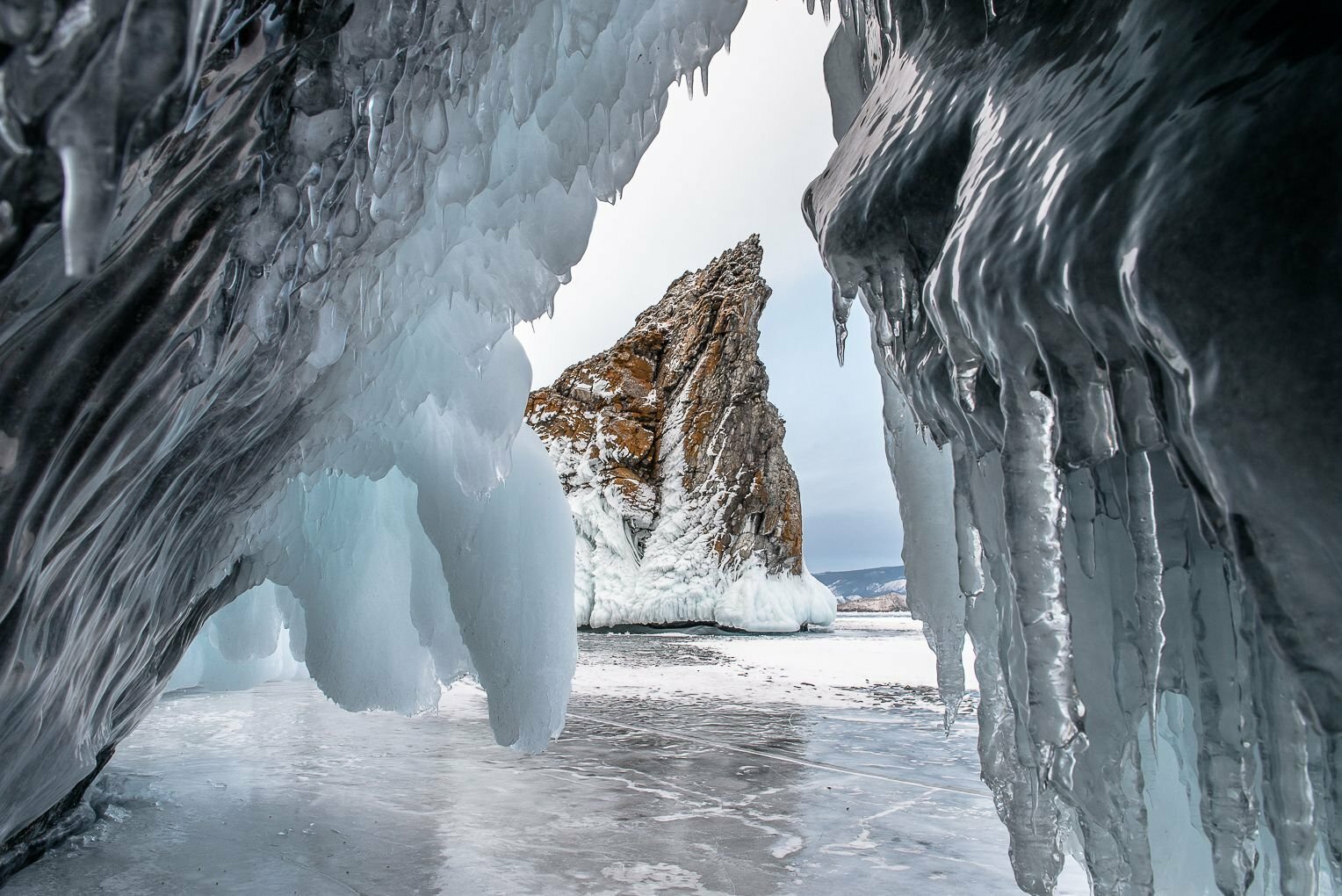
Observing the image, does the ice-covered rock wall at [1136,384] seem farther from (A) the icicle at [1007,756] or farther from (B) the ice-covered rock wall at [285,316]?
(B) the ice-covered rock wall at [285,316]

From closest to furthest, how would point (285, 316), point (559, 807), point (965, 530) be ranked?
point (285, 316) → point (965, 530) → point (559, 807)

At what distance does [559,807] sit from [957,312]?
2344 mm

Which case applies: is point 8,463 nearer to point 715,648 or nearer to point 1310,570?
point 1310,570

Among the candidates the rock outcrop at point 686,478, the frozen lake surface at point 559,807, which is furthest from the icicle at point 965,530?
the rock outcrop at point 686,478

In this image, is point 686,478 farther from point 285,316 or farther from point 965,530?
point 285,316

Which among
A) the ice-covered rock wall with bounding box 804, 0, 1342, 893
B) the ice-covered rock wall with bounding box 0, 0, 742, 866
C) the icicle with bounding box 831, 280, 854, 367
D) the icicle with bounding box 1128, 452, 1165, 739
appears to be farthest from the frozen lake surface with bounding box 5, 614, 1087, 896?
the icicle with bounding box 831, 280, 854, 367

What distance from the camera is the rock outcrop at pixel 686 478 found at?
16109 millimetres

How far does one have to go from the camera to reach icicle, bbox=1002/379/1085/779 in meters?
1.18

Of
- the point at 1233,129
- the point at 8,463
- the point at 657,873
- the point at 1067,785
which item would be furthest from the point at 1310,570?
the point at 657,873

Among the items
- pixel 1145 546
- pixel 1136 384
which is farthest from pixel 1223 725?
pixel 1136 384

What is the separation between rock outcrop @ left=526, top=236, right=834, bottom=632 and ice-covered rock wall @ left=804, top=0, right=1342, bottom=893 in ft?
47.2

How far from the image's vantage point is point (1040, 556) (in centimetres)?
118

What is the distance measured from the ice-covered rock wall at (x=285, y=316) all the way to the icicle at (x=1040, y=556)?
1.22m

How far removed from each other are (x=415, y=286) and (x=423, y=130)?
3.06 ft
